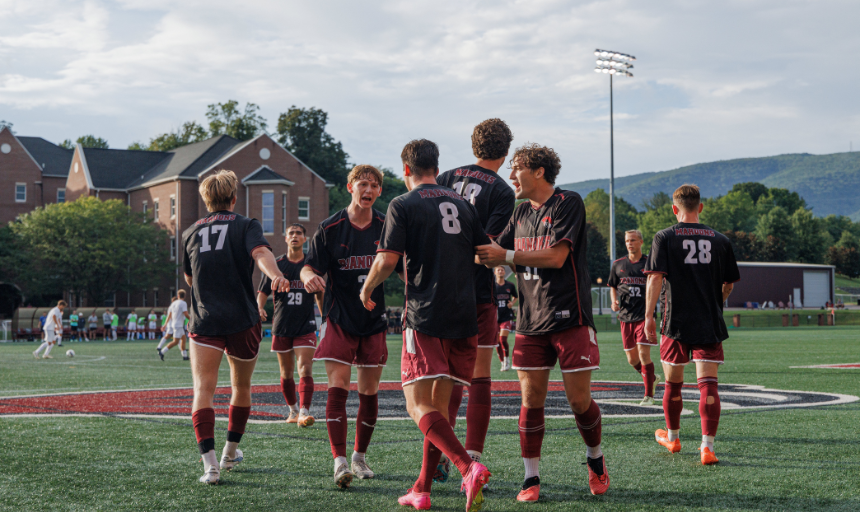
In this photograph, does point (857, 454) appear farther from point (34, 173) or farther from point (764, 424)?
point (34, 173)

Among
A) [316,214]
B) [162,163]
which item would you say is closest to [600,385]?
[316,214]

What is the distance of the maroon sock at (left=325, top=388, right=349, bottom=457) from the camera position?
544 centimetres

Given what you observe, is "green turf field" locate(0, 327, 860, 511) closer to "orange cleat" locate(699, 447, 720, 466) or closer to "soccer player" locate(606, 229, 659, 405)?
"orange cleat" locate(699, 447, 720, 466)

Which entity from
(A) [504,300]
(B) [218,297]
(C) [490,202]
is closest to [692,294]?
(C) [490,202]

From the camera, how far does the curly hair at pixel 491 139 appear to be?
18.7ft

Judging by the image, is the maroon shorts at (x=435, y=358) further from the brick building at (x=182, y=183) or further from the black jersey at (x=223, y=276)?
the brick building at (x=182, y=183)

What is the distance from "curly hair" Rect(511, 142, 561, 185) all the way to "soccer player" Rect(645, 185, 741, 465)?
1559mm

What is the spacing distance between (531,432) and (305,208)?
52.9 metres

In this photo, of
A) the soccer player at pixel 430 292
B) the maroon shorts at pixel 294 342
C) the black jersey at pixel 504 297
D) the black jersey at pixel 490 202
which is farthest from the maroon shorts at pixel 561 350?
the black jersey at pixel 504 297

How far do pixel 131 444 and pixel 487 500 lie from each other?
3898mm

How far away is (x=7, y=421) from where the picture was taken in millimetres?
8703

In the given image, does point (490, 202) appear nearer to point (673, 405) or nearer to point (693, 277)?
point (693, 277)

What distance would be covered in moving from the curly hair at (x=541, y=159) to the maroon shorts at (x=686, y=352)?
218 cm

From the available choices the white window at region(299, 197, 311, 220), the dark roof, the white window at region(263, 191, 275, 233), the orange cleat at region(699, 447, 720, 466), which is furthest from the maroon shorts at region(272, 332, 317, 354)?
the dark roof
